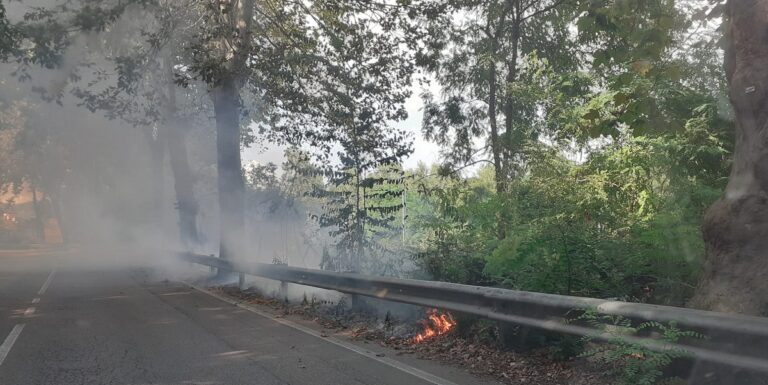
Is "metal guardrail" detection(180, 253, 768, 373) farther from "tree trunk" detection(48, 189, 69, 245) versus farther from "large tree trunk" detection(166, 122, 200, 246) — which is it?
"tree trunk" detection(48, 189, 69, 245)

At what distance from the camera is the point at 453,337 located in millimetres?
8367

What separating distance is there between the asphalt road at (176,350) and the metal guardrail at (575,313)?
0.87 m

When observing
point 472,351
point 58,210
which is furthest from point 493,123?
point 58,210

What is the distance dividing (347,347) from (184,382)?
7.86ft

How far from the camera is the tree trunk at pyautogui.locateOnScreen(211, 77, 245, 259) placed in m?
18.9

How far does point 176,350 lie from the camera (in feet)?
25.8

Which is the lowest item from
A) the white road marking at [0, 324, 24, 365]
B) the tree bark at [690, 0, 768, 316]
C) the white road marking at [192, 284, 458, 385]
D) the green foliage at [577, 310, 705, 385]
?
the white road marking at [192, 284, 458, 385]

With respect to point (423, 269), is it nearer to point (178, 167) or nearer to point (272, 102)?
point (272, 102)

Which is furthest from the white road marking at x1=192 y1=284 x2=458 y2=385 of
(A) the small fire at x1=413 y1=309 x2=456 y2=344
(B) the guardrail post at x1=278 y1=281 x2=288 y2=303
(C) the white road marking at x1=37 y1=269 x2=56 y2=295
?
(C) the white road marking at x1=37 y1=269 x2=56 y2=295

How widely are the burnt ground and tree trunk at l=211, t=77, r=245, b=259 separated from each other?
806 centimetres

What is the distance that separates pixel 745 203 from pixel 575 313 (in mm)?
1823

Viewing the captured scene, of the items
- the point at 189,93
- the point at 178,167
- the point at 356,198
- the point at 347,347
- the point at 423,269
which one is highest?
the point at 189,93

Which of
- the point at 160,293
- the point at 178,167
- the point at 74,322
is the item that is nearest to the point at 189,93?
the point at 178,167

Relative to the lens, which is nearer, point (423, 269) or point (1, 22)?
point (423, 269)
